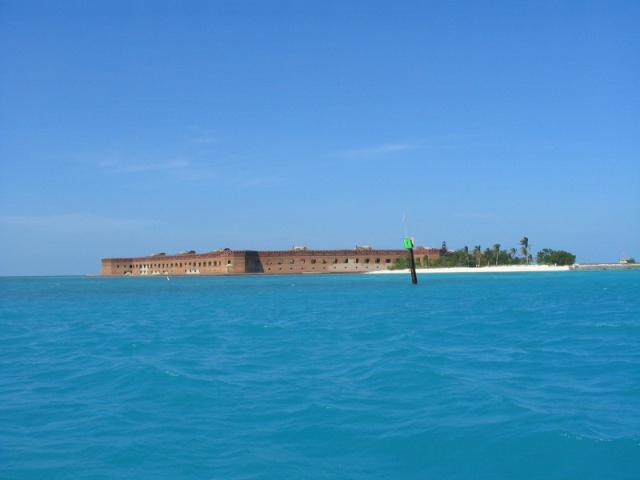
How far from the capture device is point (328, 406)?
8266 millimetres

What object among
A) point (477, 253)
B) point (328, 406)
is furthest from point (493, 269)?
point (328, 406)

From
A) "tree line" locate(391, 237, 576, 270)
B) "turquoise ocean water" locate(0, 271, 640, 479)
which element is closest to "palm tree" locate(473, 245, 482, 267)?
"tree line" locate(391, 237, 576, 270)

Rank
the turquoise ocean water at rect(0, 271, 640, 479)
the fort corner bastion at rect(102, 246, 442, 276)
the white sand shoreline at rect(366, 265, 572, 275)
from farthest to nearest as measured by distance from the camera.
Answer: the fort corner bastion at rect(102, 246, 442, 276)
the white sand shoreline at rect(366, 265, 572, 275)
the turquoise ocean water at rect(0, 271, 640, 479)

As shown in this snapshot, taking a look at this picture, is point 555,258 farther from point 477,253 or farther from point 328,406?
point 328,406

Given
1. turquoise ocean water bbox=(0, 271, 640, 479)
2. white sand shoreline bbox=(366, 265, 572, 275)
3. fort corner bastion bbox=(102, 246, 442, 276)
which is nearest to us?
turquoise ocean water bbox=(0, 271, 640, 479)

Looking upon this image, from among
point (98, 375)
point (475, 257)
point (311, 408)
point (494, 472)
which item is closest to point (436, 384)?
point (311, 408)

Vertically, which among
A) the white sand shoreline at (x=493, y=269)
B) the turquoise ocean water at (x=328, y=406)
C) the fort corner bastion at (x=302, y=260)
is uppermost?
the fort corner bastion at (x=302, y=260)

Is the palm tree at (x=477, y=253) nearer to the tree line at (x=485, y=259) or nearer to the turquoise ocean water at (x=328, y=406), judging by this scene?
the tree line at (x=485, y=259)

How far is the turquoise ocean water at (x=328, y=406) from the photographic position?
6316 millimetres

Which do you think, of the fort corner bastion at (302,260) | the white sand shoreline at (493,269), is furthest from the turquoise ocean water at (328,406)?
the fort corner bastion at (302,260)

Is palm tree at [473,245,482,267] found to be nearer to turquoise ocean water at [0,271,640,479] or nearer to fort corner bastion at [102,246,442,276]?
fort corner bastion at [102,246,442,276]

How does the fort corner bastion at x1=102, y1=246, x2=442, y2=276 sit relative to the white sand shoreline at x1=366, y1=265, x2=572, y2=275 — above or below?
above

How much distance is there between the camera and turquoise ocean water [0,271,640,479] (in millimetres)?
6316

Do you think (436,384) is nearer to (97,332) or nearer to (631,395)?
(631,395)
